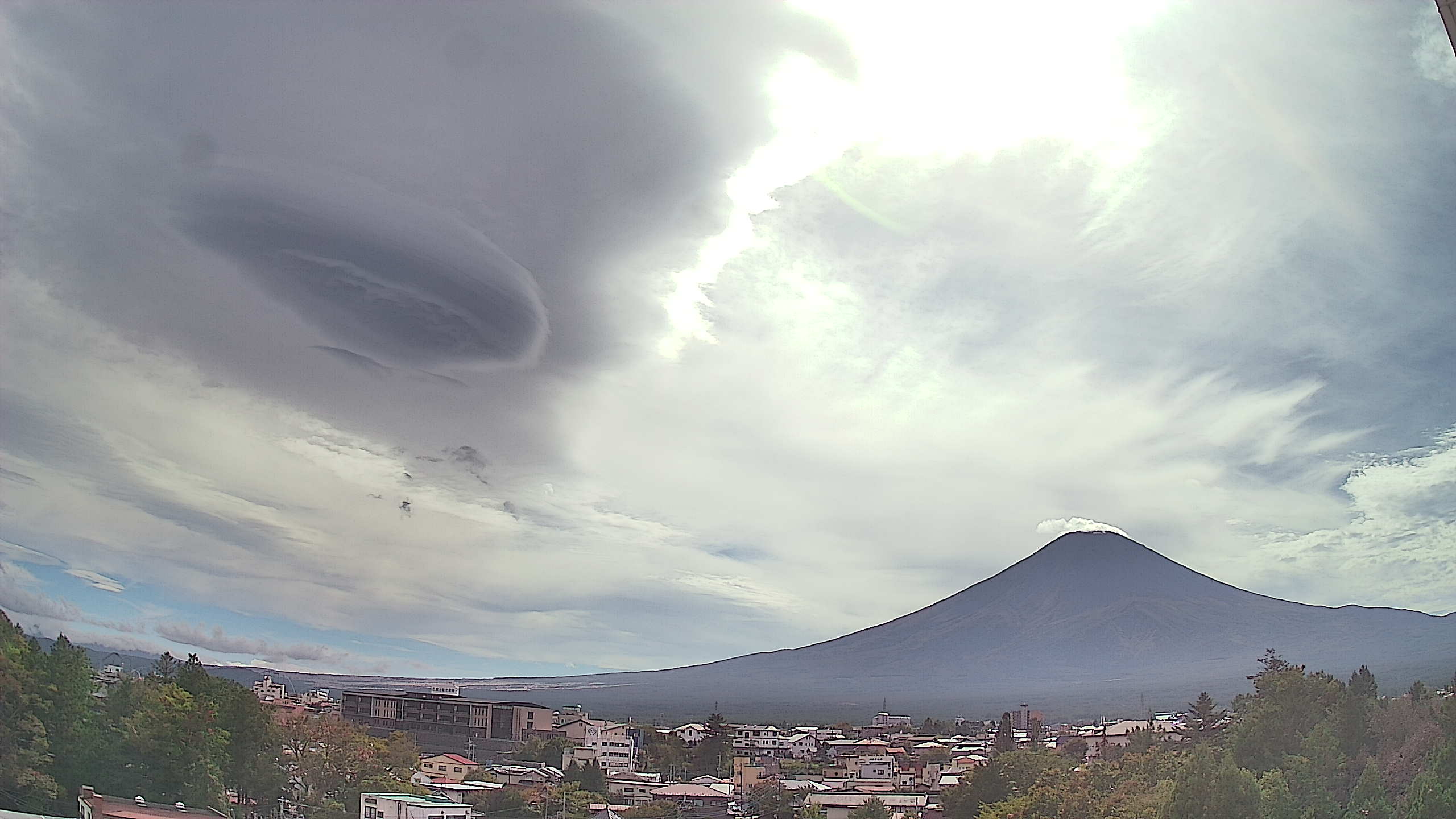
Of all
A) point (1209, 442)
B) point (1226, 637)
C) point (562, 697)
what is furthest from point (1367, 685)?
point (562, 697)

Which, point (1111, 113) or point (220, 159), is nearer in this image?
point (1111, 113)

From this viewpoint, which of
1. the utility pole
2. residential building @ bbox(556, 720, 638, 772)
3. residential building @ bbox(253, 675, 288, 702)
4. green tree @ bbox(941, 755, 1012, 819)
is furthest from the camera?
residential building @ bbox(253, 675, 288, 702)

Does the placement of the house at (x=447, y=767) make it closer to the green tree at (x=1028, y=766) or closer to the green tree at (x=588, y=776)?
the green tree at (x=588, y=776)

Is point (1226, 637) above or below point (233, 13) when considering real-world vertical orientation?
below

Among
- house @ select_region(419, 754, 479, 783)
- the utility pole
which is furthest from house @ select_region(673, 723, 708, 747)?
the utility pole

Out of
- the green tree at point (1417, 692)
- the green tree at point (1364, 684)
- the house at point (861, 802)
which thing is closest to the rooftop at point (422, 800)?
the house at point (861, 802)

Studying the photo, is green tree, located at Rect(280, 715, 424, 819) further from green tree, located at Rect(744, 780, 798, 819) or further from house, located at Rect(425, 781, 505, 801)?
green tree, located at Rect(744, 780, 798, 819)

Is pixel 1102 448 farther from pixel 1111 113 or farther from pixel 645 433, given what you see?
pixel 645 433
